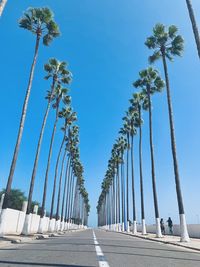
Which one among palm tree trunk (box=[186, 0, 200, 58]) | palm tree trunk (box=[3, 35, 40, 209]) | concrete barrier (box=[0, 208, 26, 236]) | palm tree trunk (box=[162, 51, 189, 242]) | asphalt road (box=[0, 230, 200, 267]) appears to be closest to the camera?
asphalt road (box=[0, 230, 200, 267])

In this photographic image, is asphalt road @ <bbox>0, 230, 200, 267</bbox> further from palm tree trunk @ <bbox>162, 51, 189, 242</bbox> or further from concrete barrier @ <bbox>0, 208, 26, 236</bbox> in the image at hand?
concrete barrier @ <bbox>0, 208, 26, 236</bbox>

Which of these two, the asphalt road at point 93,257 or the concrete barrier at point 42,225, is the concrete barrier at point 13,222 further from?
A: the asphalt road at point 93,257

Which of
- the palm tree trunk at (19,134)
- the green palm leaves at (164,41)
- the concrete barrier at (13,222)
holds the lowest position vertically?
the concrete barrier at (13,222)

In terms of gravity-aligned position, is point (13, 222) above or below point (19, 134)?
below

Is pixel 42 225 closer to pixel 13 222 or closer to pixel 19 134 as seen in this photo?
pixel 13 222

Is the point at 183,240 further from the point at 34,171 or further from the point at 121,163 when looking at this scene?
the point at 121,163

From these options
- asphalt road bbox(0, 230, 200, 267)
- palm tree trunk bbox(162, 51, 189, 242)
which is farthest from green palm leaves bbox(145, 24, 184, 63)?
asphalt road bbox(0, 230, 200, 267)

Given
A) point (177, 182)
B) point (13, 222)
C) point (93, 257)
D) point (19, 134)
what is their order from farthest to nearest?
point (13, 222) < point (177, 182) < point (19, 134) < point (93, 257)

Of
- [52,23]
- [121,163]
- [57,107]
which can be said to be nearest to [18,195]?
[121,163]

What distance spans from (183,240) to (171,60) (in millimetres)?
18304

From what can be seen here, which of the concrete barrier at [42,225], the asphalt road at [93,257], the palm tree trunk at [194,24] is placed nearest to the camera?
the asphalt road at [93,257]

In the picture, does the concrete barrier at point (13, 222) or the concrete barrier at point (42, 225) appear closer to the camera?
the concrete barrier at point (13, 222)

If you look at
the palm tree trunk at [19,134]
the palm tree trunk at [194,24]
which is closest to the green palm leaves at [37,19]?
the palm tree trunk at [19,134]

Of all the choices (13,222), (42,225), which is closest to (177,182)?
(13,222)
